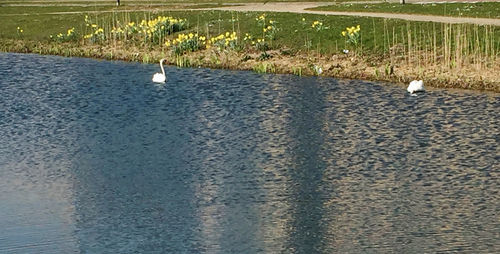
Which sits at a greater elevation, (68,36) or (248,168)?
(68,36)

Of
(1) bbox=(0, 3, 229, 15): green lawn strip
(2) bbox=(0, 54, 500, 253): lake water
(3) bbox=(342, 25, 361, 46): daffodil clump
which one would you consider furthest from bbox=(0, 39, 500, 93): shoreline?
(1) bbox=(0, 3, 229, 15): green lawn strip

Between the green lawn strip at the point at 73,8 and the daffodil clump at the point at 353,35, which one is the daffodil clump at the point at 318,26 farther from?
the green lawn strip at the point at 73,8

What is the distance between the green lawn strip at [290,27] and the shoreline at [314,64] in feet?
3.51

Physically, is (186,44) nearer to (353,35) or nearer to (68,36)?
(353,35)

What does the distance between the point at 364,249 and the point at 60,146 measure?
512 inches

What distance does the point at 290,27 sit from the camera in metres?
51.6

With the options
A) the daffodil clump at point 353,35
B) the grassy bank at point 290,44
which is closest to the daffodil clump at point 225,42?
the grassy bank at point 290,44

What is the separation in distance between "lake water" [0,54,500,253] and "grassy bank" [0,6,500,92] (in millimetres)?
2022

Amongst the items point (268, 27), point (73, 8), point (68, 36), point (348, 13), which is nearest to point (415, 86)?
point (268, 27)

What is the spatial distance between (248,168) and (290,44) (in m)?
21.3

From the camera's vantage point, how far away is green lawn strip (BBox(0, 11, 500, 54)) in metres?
45.5

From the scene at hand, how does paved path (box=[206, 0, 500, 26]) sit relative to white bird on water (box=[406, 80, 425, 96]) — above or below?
above

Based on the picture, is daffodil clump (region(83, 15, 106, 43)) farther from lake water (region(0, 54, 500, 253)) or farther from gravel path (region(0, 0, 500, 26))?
lake water (region(0, 54, 500, 253))

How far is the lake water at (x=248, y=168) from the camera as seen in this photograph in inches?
856
